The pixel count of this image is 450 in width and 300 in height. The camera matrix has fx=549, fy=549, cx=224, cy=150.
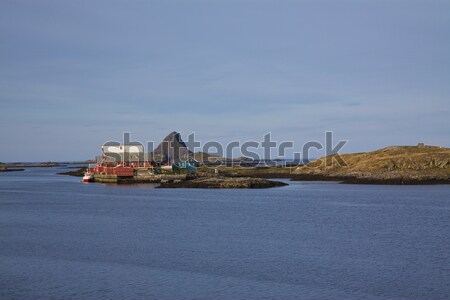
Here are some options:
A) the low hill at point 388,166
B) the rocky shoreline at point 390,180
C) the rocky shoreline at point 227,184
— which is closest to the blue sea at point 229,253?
the rocky shoreline at point 227,184

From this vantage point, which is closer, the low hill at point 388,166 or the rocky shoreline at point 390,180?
the rocky shoreline at point 390,180

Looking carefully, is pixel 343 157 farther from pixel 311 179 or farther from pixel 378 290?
pixel 378 290

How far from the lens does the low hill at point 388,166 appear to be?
102 metres

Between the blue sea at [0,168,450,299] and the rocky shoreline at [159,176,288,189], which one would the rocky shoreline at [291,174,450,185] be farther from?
the blue sea at [0,168,450,299]

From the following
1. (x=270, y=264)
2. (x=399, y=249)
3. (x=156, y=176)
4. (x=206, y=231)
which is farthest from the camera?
(x=156, y=176)

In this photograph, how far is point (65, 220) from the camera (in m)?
51.6

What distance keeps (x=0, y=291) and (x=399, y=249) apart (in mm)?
22544

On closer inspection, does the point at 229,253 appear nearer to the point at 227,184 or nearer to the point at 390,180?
the point at 227,184

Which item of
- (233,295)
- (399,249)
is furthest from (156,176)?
(233,295)

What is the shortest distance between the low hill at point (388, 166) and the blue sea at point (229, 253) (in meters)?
42.4

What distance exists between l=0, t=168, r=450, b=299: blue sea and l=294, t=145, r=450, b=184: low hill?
42.4m

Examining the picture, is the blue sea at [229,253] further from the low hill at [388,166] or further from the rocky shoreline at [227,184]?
the low hill at [388,166]

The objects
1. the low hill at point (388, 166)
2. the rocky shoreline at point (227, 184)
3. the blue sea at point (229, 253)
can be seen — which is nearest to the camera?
the blue sea at point (229, 253)

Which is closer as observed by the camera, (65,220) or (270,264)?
(270,264)
